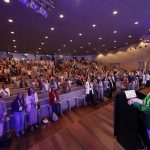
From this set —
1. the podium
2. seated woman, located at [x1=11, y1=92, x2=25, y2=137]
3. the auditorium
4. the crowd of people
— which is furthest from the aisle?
the crowd of people

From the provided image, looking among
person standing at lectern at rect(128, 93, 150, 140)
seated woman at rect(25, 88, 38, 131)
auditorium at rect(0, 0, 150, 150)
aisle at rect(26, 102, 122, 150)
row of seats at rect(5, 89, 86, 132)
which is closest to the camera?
person standing at lectern at rect(128, 93, 150, 140)

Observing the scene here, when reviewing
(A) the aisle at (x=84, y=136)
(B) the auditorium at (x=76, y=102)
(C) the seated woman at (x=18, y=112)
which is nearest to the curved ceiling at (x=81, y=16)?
(B) the auditorium at (x=76, y=102)

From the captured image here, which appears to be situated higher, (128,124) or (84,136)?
(128,124)

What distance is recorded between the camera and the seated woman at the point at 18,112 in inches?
207

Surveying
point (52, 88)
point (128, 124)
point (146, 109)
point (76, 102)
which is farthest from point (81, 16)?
point (146, 109)

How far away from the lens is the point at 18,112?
5.34 metres

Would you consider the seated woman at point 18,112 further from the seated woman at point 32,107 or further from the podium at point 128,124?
the podium at point 128,124

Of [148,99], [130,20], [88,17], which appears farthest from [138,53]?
[148,99]

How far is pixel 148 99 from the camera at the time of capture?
2396 mm

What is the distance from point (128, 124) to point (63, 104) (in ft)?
17.6

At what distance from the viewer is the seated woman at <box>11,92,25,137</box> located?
5.27m

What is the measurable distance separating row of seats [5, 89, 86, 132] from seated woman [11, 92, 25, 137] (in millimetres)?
285

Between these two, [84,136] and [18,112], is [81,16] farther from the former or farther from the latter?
[84,136]

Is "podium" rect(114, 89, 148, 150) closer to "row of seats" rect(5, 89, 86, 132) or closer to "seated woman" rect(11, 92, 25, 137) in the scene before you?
"seated woman" rect(11, 92, 25, 137)
